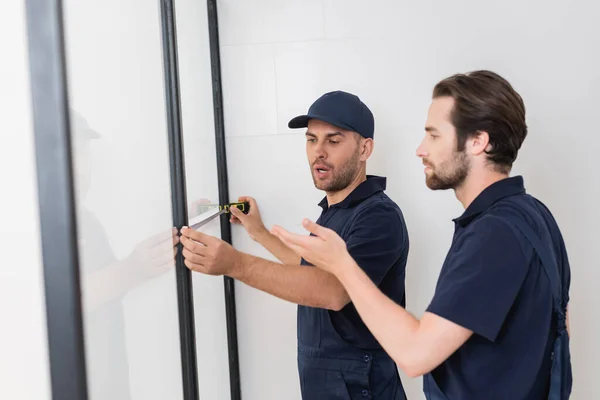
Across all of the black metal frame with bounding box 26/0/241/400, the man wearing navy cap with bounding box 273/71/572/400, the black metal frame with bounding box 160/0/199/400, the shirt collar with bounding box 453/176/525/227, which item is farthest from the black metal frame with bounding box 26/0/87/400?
the shirt collar with bounding box 453/176/525/227

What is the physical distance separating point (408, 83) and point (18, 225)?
1532mm

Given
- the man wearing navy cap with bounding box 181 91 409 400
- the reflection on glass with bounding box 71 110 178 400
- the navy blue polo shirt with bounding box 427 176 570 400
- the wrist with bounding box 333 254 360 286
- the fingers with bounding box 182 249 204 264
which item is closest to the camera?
the reflection on glass with bounding box 71 110 178 400

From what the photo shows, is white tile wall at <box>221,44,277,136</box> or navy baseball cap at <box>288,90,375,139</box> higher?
white tile wall at <box>221,44,277,136</box>

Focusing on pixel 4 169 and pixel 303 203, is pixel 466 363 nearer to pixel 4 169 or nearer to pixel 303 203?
pixel 4 169

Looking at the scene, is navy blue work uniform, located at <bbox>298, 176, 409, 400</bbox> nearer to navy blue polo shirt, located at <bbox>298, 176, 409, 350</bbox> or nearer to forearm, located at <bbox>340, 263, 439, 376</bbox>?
navy blue polo shirt, located at <bbox>298, 176, 409, 350</bbox>

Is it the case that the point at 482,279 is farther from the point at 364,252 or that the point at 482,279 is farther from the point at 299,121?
the point at 299,121

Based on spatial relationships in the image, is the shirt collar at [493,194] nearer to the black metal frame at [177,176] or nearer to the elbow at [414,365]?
the elbow at [414,365]

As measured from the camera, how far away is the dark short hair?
1110 millimetres

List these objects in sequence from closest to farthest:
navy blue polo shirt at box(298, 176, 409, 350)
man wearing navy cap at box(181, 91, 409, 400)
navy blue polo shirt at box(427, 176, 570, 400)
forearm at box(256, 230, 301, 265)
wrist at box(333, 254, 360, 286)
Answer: navy blue polo shirt at box(427, 176, 570, 400) < wrist at box(333, 254, 360, 286) < man wearing navy cap at box(181, 91, 409, 400) < navy blue polo shirt at box(298, 176, 409, 350) < forearm at box(256, 230, 301, 265)

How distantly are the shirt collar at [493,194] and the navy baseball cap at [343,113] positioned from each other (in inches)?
21.9

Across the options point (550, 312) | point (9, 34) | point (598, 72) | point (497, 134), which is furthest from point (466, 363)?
point (598, 72)

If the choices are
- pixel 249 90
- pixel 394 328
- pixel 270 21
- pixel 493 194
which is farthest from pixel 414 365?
pixel 270 21

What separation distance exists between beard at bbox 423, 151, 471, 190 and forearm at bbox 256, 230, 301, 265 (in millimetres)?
810

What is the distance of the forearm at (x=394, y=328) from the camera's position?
0.97 m
